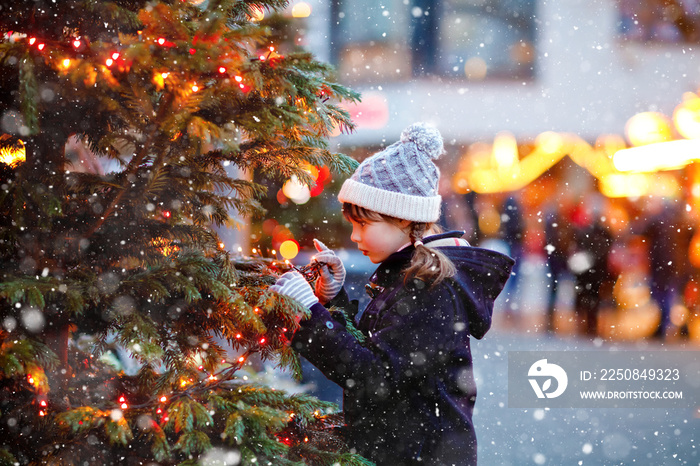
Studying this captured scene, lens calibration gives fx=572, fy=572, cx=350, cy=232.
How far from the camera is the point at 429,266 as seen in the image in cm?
172

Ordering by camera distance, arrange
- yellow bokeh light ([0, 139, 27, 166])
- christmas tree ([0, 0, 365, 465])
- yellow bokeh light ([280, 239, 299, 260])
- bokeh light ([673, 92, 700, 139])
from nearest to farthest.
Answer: christmas tree ([0, 0, 365, 465]), yellow bokeh light ([0, 139, 27, 166]), yellow bokeh light ([280, 239, 299, 260]), bokeh light ([673, 92, 700, 139])

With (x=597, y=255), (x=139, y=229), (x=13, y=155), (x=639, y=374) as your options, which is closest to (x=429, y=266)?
(x=139, y=229)

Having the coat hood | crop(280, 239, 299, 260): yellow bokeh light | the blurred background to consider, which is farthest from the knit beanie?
the blurred background

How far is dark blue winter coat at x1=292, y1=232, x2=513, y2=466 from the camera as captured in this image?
1.68 m

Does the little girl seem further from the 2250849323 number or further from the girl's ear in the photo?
the 2250849323 number

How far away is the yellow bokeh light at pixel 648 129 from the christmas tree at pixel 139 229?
1020cm

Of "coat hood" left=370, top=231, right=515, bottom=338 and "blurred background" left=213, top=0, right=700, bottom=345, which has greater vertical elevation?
"blurred background" left=213, top=0, right=700, bottom=345

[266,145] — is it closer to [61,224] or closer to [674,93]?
[61,224]

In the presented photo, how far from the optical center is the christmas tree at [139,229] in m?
1.23

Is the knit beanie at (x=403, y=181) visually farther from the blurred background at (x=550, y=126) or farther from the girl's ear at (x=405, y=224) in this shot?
the blurred background at (x=550, y=126)

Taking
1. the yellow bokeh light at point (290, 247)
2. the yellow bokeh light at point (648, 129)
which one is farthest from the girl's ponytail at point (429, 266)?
the yellow bokeh light at point (648, 129)

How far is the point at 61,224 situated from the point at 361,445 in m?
1.08

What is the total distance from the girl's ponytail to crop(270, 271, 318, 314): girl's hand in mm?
328

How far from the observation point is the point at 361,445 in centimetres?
179
